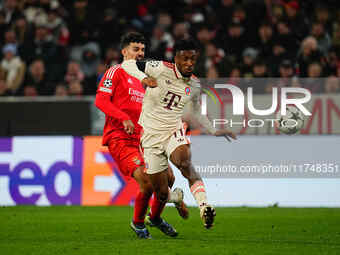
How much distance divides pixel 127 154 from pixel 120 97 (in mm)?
670

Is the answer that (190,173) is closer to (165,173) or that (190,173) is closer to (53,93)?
(165,173)

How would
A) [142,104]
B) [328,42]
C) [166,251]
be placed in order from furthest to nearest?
1. [328,42]
2. [142,104]
3. [166,251]

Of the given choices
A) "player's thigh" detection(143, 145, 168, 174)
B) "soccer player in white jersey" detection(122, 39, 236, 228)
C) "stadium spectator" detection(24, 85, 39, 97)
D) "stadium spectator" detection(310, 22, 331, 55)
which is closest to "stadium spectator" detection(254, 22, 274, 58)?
"stadium spectator" detection(310, 22, 331, 55)

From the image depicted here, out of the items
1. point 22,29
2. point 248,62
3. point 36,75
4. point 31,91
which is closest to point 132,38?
point 31,91

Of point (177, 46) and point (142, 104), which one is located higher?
point (177, 46)

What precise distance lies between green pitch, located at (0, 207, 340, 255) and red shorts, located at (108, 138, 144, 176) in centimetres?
75

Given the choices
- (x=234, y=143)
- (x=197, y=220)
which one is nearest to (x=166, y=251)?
(x=197, y=220)

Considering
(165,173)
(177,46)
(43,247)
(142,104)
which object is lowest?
(43,247)

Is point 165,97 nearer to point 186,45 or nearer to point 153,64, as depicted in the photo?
point 153,64

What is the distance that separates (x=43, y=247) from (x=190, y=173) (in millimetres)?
1623

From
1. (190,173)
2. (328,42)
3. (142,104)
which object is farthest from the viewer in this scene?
(328,42)

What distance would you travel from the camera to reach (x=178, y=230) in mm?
9047

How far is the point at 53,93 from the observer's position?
43.3 feet

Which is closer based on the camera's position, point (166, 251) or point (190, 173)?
point (166, 251)
